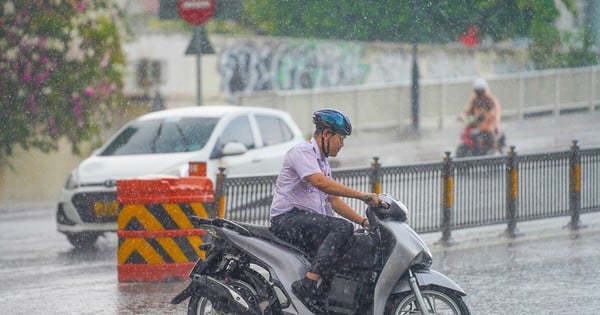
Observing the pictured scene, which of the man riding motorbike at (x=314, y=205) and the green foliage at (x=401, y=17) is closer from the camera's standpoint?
the man riding motorbike at (x=314, y=205)

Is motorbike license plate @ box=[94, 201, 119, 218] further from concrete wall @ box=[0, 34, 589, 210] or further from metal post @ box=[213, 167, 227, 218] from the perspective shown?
concrete wall @ box=[0, 34, 589, 210]

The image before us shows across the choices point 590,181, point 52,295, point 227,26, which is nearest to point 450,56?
point 227,26

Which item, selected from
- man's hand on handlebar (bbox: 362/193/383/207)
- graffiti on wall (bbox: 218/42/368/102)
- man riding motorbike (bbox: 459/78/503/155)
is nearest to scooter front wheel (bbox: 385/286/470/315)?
man's hand on handlebar (bbox: 362/193/383/207)

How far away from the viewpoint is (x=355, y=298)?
948cm

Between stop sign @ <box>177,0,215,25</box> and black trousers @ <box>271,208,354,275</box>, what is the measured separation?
10989mm

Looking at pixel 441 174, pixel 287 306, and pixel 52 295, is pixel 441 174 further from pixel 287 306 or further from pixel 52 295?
pixel 287 306

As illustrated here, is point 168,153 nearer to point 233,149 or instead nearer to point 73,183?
point 233,149

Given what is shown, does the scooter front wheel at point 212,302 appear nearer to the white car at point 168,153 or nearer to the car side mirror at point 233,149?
the white car at point 168,153

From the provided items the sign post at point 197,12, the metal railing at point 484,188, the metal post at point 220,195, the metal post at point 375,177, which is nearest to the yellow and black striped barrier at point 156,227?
the metal post at point 220,195

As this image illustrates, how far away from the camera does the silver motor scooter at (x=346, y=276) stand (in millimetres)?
9336

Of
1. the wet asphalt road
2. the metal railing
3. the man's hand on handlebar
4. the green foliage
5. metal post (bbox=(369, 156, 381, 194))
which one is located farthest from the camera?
the green foliage

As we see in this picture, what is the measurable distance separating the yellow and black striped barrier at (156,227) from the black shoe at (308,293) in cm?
395

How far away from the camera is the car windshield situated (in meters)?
17.4

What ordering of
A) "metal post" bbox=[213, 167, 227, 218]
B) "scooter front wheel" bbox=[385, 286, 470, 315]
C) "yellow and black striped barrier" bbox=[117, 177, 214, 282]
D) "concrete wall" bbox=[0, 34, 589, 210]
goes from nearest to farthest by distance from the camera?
"scooter front wheel" bbox=[385, 286, 470, 315], "yellow and black striped barrier" bbox=[117, 177, 214, 282], "metal post" bbox=[213, 167, 227, 218], "concrete wall" bbox=[0, 34, 589, 210]
